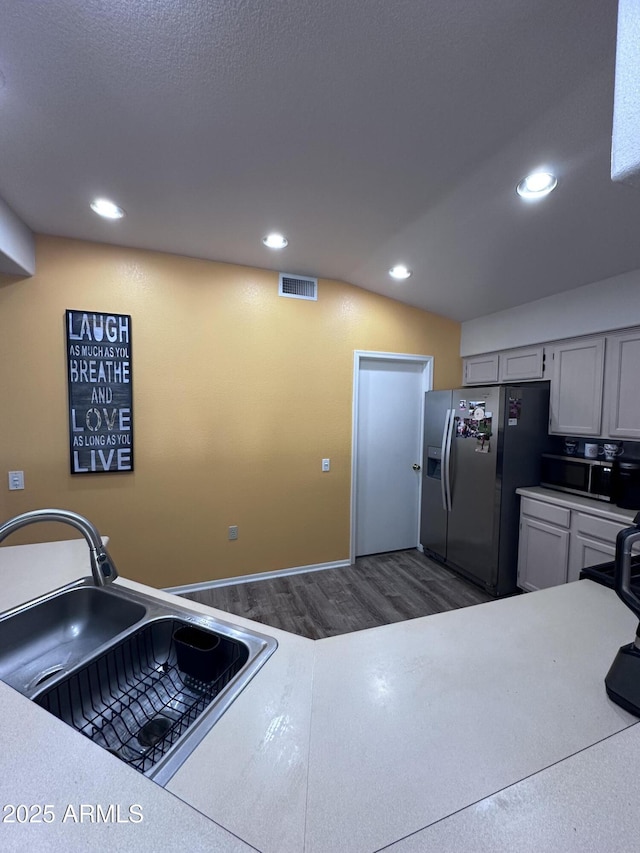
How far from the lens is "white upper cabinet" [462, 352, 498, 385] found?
3.29 meters

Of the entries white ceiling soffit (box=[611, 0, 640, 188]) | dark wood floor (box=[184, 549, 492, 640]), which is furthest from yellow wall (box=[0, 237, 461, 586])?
white ceiling soffit (box=[611, 0, 640, 188])

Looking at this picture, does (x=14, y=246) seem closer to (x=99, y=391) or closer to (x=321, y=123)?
(x=99, y=391)

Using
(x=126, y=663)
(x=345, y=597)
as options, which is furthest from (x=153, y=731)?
(x=345, y=597)

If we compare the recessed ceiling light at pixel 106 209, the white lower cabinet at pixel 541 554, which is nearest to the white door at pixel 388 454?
the white lower cabinet at pixel 541 554

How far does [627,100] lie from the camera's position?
65 centimetres

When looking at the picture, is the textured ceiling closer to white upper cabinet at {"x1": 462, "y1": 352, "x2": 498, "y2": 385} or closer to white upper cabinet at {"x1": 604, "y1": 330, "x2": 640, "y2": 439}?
white upper cabinet at {"x1": 604, "y1": 330, "x2": 640, "y2": 439}

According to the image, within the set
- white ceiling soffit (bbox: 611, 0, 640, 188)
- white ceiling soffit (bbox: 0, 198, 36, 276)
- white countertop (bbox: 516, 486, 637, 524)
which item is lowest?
white countertop (bbox: 516, 486, 637, 524)

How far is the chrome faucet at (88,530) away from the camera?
929mm

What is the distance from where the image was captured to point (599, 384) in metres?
2.47

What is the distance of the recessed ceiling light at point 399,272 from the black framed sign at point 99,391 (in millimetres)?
2082

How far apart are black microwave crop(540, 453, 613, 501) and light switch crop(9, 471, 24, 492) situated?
3955mm

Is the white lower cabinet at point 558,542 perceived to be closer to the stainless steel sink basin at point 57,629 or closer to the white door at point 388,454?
the white door at point 388,454

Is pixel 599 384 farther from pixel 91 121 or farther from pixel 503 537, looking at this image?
pixel 91 121

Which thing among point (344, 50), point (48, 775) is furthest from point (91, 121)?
point (48, 775)
